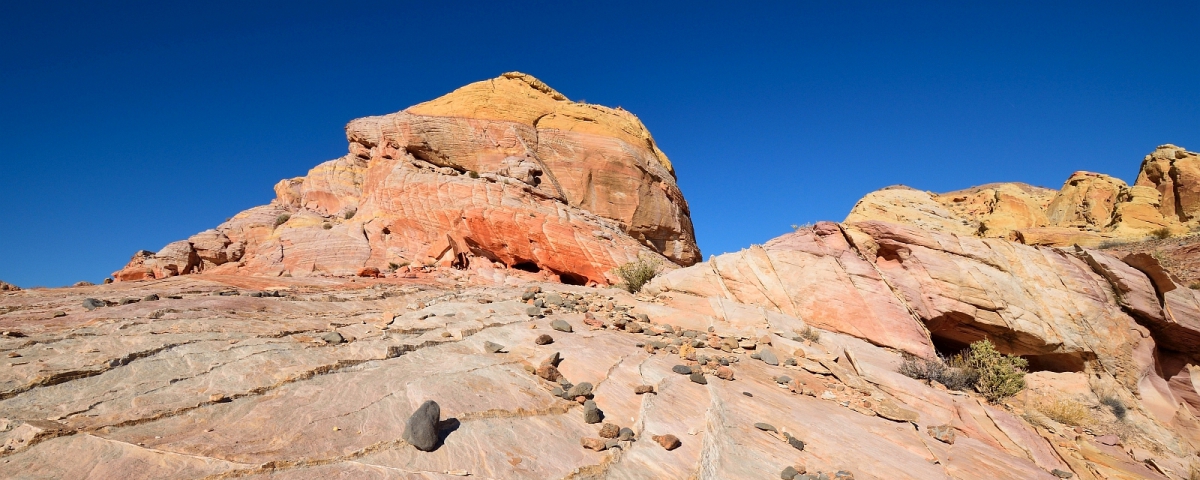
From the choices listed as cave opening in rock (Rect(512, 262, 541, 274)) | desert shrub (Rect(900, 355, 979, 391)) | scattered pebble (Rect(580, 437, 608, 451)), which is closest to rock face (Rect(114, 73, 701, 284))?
cave opening in rock (Rect(512, 262, 541, 274))

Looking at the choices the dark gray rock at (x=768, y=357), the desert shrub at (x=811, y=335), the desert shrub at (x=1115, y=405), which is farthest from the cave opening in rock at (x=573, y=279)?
the desert shrub at (x=1115, y=405)

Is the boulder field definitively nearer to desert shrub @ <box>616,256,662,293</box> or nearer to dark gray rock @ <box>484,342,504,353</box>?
dark gray rock @ <box>484,342,504,353</box>

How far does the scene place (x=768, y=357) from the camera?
8578 mm

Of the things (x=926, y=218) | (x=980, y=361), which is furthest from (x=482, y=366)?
(x=926, y=218)

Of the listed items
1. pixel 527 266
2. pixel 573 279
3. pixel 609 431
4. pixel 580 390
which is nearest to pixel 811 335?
pixel 580 390

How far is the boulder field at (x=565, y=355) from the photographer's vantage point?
4.57 meters

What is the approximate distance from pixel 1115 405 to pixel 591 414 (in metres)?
13.7

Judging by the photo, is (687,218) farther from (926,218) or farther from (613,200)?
(926,218)

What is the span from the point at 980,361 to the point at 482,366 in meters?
10.7

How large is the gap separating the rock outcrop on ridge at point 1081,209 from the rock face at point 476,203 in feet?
54.1

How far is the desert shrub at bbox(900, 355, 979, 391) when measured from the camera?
9133 millimetres

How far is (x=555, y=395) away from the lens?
6.14 meters

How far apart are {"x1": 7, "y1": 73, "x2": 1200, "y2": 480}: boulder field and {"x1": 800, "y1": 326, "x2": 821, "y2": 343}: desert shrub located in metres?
0.14

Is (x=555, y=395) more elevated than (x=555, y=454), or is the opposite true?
(x=555, y=395)
